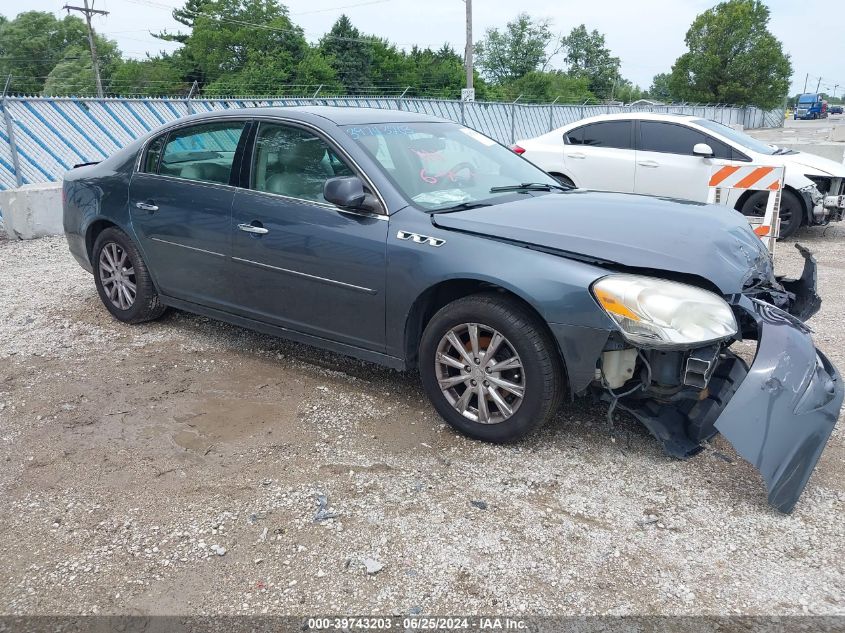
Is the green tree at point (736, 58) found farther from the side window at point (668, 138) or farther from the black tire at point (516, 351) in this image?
the black tire at point (516, 351)

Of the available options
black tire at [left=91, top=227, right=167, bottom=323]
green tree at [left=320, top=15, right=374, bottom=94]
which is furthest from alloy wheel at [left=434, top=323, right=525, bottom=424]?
green tree at [left=320, top=15, right=374, bottom=94]

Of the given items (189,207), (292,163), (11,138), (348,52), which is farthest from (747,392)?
(348,52)

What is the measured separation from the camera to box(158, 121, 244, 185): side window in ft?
15.0

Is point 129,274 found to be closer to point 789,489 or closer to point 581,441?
point 581,441

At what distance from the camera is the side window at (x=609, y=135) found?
930cm

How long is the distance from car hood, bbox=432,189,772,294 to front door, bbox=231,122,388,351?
0.52 m

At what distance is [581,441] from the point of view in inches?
145

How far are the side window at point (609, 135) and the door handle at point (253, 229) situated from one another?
644 cm

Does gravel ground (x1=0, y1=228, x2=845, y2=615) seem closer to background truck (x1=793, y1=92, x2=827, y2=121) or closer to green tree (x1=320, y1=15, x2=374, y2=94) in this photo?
green tree (x1=320, y1=15, x2=374, y2=94)

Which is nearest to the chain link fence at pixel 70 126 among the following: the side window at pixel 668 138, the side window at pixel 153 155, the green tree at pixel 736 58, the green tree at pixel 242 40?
the side window at pixel 668 138

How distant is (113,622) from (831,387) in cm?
301

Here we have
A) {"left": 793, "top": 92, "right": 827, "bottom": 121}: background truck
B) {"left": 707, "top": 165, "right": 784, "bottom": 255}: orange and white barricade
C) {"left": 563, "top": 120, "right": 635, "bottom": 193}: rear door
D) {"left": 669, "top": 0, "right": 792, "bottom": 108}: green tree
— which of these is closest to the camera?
{"left": 707, "top": 165, "right": 784, "bottom": 255}: orange and white barricade

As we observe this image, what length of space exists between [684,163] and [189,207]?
6550 mm

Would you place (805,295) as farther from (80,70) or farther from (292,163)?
(80,70)
